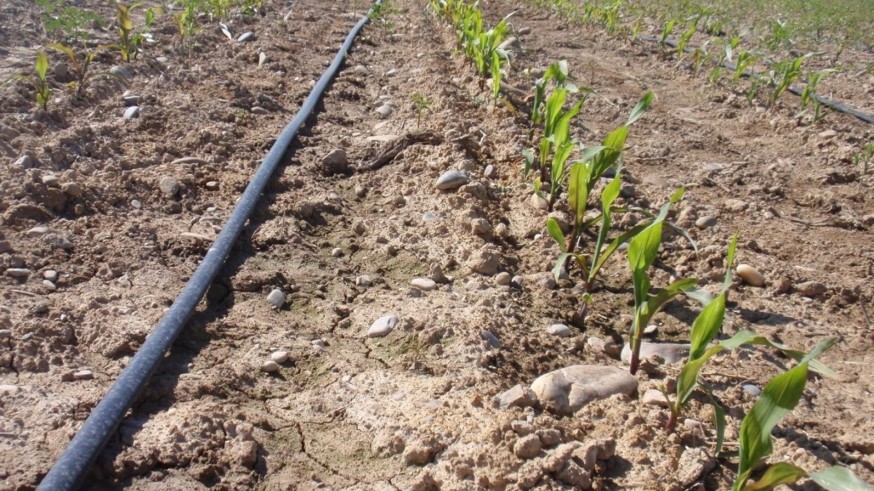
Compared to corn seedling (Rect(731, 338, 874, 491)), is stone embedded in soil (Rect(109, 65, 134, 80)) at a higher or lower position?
lower

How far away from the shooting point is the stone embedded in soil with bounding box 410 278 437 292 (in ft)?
8.94

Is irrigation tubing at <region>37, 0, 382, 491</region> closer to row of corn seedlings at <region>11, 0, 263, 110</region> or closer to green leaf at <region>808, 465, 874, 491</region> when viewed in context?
row of corn seedlings at <region>11, 0, 263, 110</region>

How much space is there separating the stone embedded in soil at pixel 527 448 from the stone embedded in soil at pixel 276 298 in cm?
112

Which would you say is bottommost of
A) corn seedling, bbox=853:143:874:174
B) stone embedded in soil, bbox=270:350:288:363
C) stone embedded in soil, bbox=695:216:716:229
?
stone embedded in soil, bbox=270:350:288:363

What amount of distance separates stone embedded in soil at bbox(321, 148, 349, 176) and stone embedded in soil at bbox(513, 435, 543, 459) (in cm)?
221

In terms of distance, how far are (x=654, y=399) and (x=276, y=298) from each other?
4.44ft

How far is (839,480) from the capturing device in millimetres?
1488

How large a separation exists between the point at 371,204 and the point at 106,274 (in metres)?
1.27

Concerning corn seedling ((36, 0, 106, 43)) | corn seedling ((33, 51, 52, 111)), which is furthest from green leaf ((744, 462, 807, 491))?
corn seedling ((36, 0, 106, 43))

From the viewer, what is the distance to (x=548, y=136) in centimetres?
349

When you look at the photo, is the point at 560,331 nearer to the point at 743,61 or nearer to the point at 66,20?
the point at 743,61

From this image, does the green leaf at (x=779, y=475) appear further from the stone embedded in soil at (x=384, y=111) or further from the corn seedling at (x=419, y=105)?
the stone embedded in soil at (x=384, y=111)

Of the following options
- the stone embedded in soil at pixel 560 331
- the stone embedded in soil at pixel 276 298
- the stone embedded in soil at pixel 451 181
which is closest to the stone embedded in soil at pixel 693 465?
the stone embedded in soil at pixel 560 331

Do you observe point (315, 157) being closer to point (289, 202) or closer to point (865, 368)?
point (289, 202)
